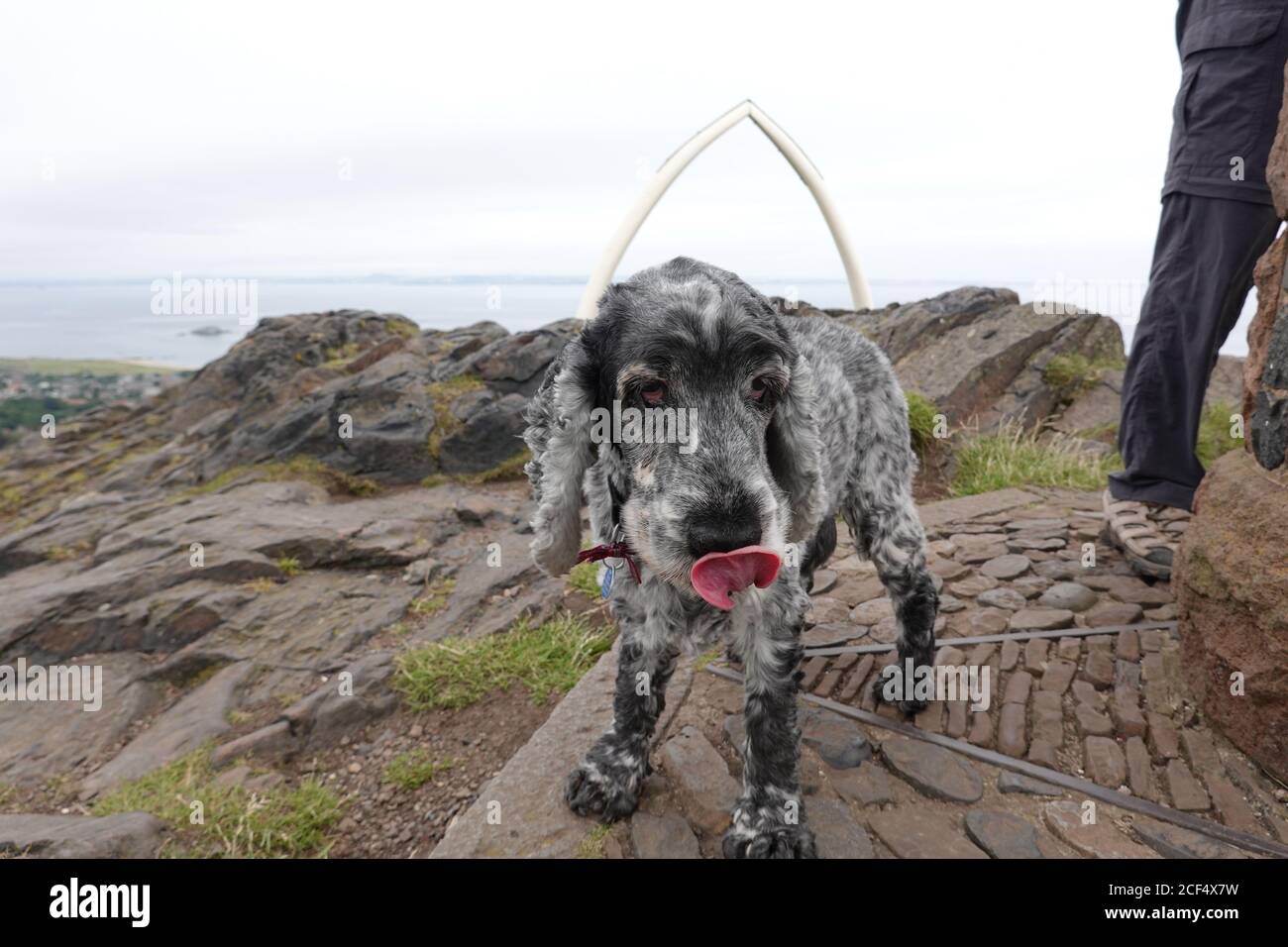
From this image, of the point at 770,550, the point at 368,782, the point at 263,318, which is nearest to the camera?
the point at 770,550

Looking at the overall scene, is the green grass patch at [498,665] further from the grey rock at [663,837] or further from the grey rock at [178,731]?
the grey rock at [663,837]

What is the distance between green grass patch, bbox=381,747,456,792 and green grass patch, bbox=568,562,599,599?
1949mm

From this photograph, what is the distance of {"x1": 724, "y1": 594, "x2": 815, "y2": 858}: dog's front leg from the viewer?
3.13 m

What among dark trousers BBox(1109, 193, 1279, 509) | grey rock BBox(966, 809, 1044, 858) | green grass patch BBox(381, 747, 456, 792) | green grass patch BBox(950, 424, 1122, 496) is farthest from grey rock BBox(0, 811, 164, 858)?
green grass patch BBox(950, 424, 1122, 496)

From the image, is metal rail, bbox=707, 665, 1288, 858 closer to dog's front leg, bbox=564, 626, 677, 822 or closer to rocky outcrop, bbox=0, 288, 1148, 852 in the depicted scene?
dog's front leg, bbox=564, 626, 677, 822

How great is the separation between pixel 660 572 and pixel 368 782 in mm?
2992

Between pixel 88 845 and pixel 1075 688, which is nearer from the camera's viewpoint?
pixel 88 845

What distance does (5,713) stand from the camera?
567 centimetres

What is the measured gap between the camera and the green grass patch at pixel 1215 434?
855 cm

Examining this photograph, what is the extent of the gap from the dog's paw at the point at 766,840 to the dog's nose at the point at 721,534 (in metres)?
1.40

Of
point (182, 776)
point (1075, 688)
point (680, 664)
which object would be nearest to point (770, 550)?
A: point (680, 664)

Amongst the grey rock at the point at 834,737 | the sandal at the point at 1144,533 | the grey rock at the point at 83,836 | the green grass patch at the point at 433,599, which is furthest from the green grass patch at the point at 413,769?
the sandal at the point at 1144,533

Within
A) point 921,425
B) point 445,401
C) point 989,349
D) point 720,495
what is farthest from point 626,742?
point 989,349
